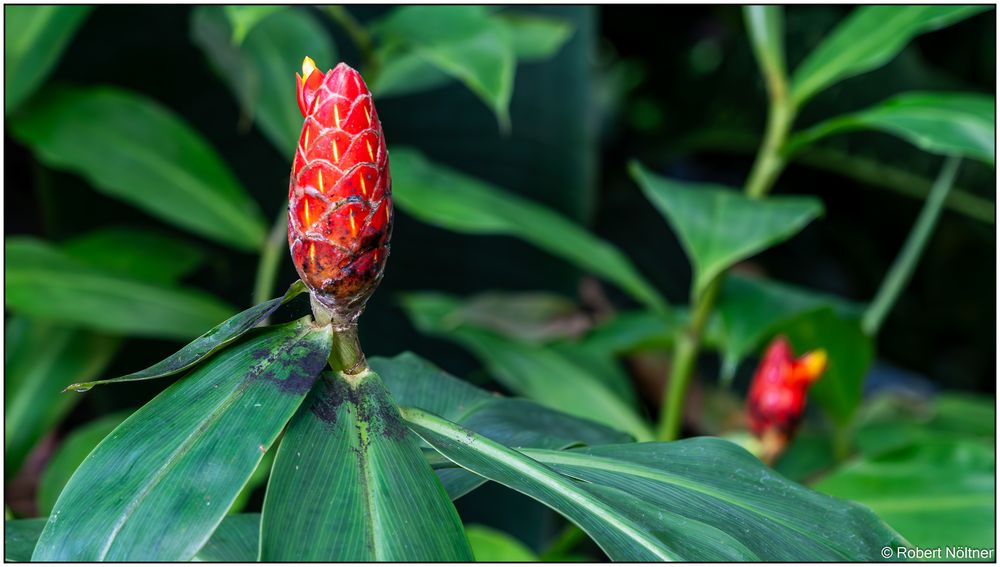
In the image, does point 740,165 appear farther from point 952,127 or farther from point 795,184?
point 952,127

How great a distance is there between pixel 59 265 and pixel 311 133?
0.61 meters

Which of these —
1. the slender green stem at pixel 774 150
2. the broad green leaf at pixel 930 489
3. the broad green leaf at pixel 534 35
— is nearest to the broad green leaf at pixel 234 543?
the broad green leaf at pixel 930 489

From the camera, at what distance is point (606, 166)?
194 centimetres

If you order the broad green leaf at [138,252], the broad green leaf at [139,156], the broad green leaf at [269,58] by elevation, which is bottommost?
the broad green leaf at [138,252]

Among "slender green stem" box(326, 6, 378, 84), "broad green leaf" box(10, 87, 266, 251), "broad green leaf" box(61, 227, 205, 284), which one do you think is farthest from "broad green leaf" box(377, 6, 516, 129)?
"broad green leaf" box(61, 227, 205, 284)

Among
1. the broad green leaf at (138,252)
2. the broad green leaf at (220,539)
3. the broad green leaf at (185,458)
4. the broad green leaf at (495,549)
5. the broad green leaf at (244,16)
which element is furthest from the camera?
the broad green leaf at (138,252)

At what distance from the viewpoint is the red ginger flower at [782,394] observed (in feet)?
2.50

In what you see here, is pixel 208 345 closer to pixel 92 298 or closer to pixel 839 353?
pixel 92 298

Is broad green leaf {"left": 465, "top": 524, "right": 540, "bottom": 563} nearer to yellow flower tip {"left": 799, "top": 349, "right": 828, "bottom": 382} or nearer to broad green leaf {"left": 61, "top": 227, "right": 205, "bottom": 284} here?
yellow flower tip {"left": 799, "top": 349, "right": 828, "bottom": 382}

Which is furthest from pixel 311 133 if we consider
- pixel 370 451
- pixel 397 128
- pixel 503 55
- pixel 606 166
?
pixel 606 166

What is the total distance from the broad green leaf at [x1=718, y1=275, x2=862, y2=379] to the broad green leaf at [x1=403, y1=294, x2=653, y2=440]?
120 mm

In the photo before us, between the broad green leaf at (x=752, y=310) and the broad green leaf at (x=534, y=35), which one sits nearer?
the broad green leaf at (x=752, y=310)

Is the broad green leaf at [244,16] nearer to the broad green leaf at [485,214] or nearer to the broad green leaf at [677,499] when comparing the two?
the broad green leaf at [485,214]

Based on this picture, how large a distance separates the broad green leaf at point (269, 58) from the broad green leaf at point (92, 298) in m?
0.20
